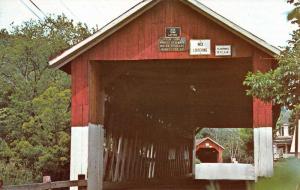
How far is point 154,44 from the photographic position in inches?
548

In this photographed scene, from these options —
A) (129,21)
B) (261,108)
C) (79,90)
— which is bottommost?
(261,108)

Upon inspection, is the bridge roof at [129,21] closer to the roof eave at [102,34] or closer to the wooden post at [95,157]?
the roof eave at [102,34]

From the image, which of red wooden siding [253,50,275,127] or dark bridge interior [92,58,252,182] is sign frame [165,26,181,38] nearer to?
dark bridge interior [92,58,252,182]

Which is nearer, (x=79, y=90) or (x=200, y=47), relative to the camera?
(x=200, y=47)

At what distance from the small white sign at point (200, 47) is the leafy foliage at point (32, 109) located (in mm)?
14725

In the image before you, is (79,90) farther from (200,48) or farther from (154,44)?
(200,48)

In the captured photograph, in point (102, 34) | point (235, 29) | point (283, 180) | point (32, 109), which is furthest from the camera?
point (32, 109)

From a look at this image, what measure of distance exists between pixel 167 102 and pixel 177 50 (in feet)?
29.7

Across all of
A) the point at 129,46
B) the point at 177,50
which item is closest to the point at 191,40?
the point at 177,50

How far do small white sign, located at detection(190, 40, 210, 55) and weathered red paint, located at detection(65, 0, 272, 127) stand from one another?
0.40 feet

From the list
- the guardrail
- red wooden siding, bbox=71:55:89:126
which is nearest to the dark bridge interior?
red wooden siding, bbox=71:55:89:126

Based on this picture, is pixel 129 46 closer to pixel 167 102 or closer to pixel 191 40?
pixel 191 40

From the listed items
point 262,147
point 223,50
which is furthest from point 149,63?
point 262,147

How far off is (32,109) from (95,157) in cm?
1813
